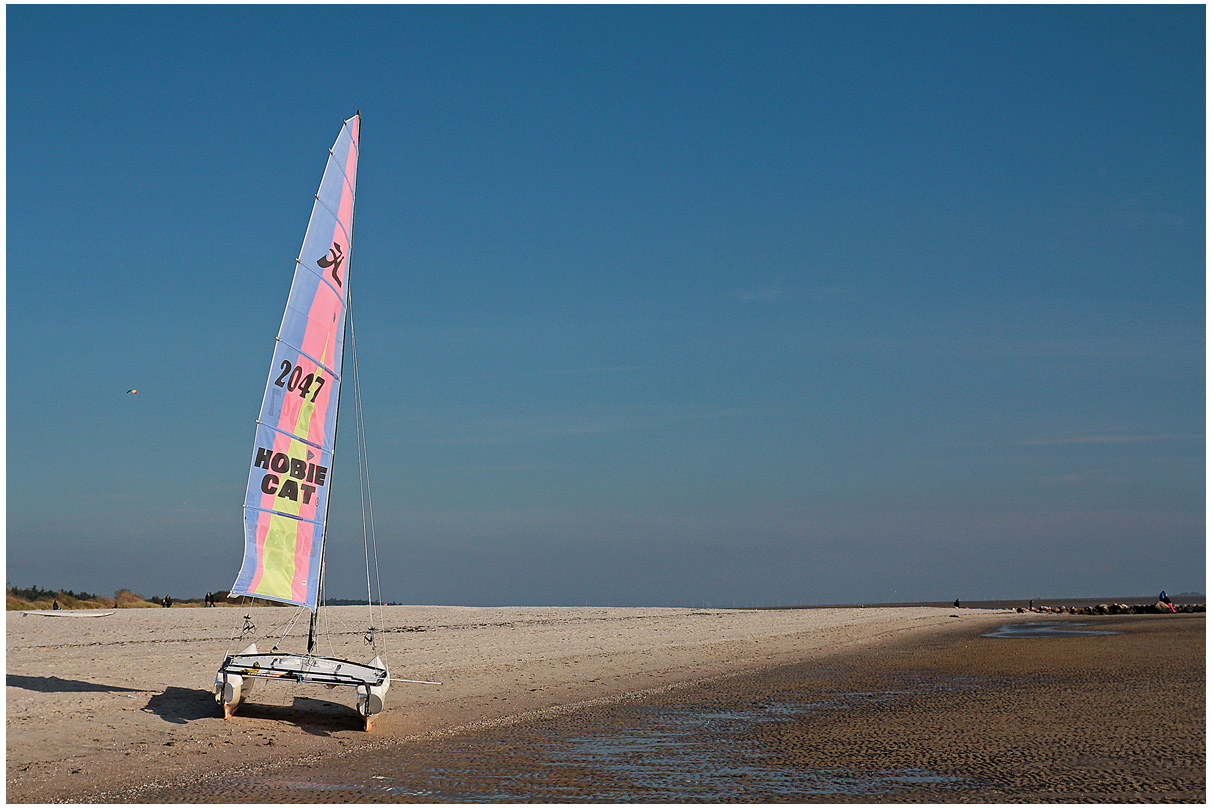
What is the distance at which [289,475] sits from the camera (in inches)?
503

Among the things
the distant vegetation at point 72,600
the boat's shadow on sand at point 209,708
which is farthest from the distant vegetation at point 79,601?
the boat's shadow on sand at point 209,708

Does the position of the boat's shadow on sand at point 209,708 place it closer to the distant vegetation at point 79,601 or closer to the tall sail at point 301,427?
the tall sail at point 301,427

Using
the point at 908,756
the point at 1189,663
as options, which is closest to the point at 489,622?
the point at 1189,663

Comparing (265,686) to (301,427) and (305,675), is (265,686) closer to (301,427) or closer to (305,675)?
(305,675)

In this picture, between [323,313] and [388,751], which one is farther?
[323,313]

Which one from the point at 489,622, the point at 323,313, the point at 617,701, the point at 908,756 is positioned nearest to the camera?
the point at 908,756

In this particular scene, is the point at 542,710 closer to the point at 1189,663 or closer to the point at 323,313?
Result: the point at 323,313

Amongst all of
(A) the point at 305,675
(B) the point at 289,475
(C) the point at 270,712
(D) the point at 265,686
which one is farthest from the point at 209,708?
(B) the point at 289,475

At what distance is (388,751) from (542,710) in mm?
3588

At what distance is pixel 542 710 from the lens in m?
13.8

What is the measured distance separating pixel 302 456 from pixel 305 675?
3.08 metres

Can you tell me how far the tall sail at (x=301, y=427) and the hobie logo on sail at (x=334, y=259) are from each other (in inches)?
0.6

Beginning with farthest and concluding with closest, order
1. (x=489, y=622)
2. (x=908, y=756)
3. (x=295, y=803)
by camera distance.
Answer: (x=489, y=622) → (x=908, y=756) → (x=295, y=803)

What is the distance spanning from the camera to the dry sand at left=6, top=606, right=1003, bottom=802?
9.80 metres
